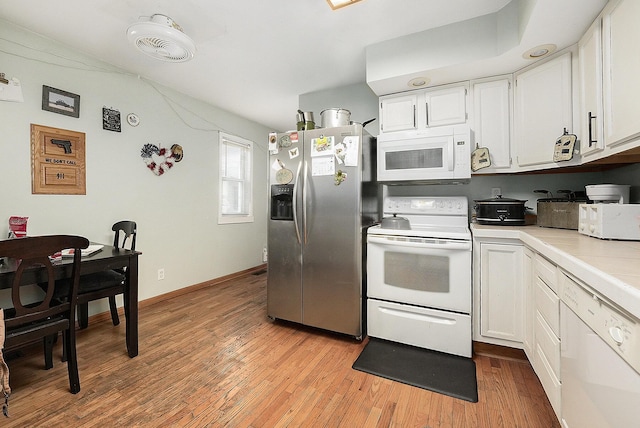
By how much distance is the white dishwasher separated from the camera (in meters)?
0.67

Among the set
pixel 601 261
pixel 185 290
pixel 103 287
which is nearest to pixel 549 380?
pixel 601 261

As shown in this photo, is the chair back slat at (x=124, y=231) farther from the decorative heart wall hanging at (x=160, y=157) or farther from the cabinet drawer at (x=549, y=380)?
the cabinet drawer at (x=549, y=380)

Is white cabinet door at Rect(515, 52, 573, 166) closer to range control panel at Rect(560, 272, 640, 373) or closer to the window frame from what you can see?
range control panel at Rect(560, 272, 640, 373)

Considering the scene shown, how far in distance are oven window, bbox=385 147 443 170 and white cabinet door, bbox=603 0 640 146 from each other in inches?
36.9

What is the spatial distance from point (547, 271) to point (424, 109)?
1655 mm

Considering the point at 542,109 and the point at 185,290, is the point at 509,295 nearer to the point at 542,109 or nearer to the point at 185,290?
the point at 542,109

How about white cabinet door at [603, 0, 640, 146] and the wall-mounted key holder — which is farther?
the wall-mounted key holder

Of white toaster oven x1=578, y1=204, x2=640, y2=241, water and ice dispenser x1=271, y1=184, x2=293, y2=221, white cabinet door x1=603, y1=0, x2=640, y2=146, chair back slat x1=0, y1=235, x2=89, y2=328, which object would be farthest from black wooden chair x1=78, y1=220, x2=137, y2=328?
white cabinet door x1=603, y1=0, x2=640, y2=146

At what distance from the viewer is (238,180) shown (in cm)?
425

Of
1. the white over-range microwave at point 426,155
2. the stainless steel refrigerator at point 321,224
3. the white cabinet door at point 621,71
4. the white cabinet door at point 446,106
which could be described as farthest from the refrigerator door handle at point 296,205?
the white cabinet door at point 621,71

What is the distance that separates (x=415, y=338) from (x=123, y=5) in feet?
10.4

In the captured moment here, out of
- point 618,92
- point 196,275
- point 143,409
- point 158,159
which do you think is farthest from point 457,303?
point 158,159

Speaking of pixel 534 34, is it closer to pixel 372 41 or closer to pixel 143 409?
pixel 372 41

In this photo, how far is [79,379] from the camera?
1.68 meters
